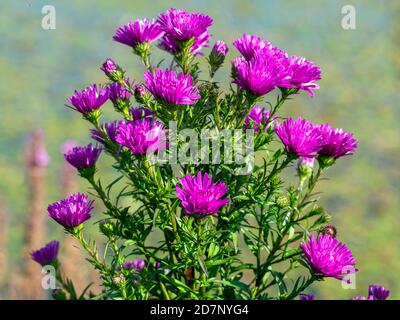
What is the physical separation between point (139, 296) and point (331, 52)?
12.8 meters

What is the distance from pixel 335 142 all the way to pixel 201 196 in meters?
0.43

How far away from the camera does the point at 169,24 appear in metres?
1.59

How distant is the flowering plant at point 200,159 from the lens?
146cm

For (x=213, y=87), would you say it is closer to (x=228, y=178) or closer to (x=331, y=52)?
(x=228, y=178)

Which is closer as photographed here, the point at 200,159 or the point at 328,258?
the point at 328,258

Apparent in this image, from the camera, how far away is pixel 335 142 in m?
1.61

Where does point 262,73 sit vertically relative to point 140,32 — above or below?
below

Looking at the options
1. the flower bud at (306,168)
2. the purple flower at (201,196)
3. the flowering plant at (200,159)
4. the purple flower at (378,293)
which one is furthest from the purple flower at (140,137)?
the purple flower at (378,293)

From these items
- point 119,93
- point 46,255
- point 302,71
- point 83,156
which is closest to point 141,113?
point 119,93

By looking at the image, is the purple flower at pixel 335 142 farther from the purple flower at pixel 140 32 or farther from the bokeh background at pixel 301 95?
the bokeh background at pixel 301 95

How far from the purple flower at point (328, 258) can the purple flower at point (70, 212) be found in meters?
0.55

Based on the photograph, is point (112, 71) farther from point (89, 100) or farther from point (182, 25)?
point (182, 25)

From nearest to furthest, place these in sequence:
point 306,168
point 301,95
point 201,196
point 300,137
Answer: point 201,196 → point 300,137 → point 306,168 → point 301,95

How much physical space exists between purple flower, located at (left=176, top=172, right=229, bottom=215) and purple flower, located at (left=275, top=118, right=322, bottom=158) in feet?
0.68
